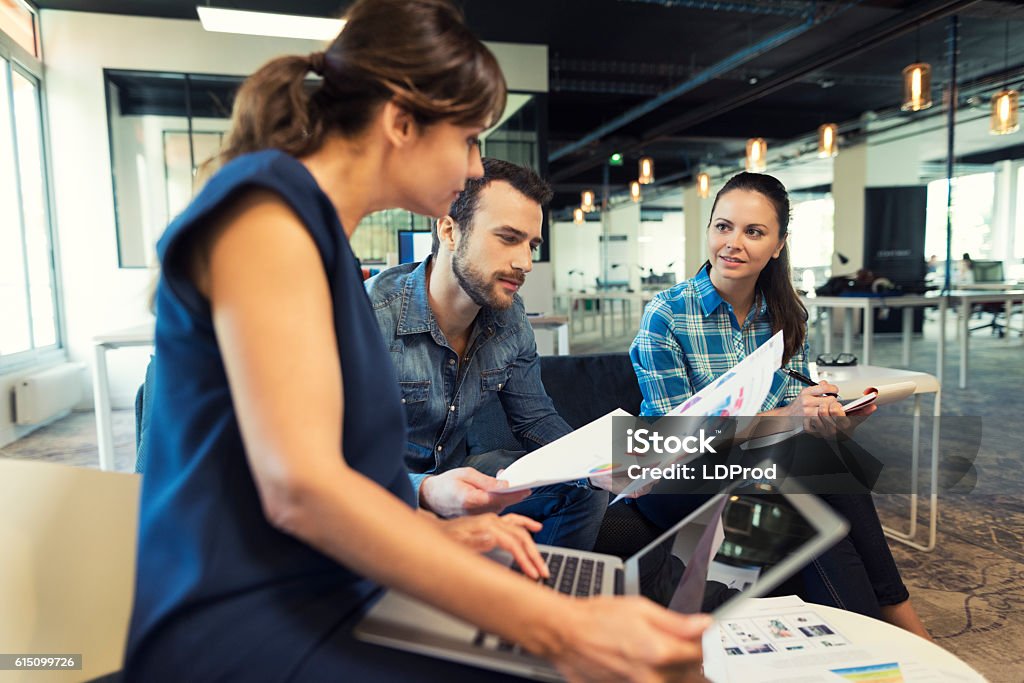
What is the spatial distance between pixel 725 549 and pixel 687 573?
5cm

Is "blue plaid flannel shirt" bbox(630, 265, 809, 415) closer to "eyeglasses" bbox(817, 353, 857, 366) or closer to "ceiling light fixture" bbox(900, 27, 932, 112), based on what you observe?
"eyeglasses" bbox(817, 353, 857, 366)

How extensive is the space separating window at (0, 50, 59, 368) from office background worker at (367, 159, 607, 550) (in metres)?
4.41

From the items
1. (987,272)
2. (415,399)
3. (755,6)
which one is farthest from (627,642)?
(987,272)

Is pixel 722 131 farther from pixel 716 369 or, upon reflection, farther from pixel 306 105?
pixel 306 105

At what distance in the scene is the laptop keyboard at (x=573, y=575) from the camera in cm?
77

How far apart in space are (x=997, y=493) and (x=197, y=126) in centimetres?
630

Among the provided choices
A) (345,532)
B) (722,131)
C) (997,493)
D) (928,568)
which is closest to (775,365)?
(345,532)

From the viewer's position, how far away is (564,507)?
156cm

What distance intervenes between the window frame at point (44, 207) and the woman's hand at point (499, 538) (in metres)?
5.00

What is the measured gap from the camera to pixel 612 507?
181 centimetres

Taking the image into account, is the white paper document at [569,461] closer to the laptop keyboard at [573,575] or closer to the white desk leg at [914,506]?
the laptop keyboard at [573,575]

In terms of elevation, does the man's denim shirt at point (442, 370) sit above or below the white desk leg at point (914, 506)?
above

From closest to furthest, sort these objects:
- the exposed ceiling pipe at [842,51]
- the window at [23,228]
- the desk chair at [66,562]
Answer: the desk chair at [66,562] < the window at [23,228] < the exposed ceiling pipe at [842,51]

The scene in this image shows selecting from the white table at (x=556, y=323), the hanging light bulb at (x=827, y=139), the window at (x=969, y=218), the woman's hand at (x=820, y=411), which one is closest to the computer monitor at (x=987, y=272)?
the window at (x=969, y=218)
